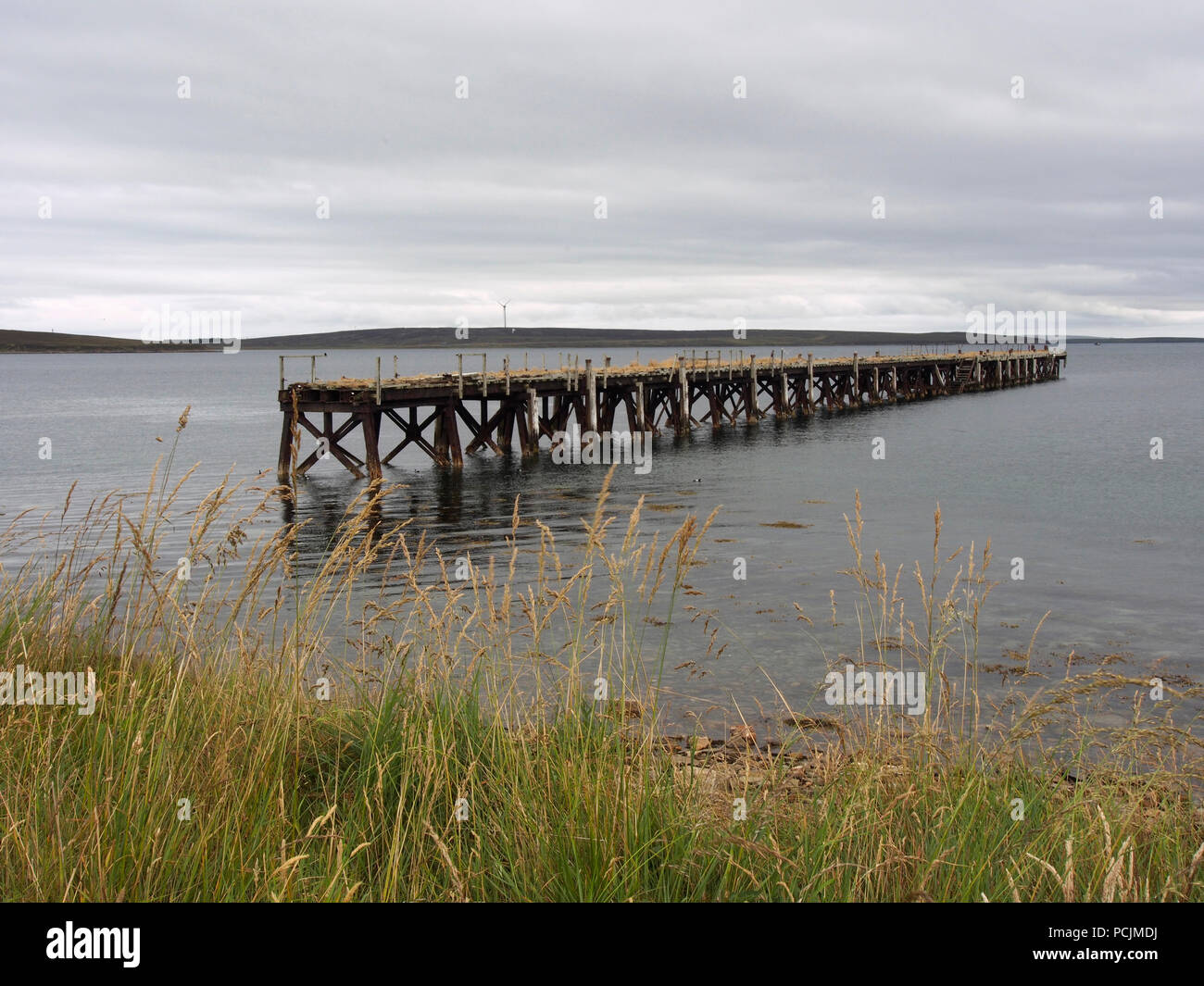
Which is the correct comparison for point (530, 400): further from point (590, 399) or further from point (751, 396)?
point (751, 396)

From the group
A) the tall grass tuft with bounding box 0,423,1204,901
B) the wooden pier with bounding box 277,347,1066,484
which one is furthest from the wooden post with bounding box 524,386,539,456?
the tall grass tuft with bounding box 0,423,1204,901

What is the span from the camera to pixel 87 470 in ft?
121

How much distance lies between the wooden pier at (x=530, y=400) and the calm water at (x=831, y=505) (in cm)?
113

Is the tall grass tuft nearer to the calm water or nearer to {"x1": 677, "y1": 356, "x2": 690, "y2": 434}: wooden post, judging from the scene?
the calm water

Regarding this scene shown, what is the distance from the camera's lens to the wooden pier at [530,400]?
3048 cm

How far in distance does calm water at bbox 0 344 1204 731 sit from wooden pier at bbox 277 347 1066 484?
44.6 inches

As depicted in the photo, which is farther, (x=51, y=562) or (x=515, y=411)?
(x=515, y=411)

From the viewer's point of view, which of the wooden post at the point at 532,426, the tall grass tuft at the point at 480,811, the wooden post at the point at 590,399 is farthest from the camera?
the wooden post at the point at 590,399

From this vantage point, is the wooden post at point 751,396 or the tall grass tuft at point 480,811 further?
the wooden post at point 751,396

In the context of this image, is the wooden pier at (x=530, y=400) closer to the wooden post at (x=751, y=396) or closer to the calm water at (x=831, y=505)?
the wooden post at (x=751, y=396)

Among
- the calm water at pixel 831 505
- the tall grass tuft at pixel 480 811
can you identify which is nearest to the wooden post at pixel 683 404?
the calm water at pixel 831 505
